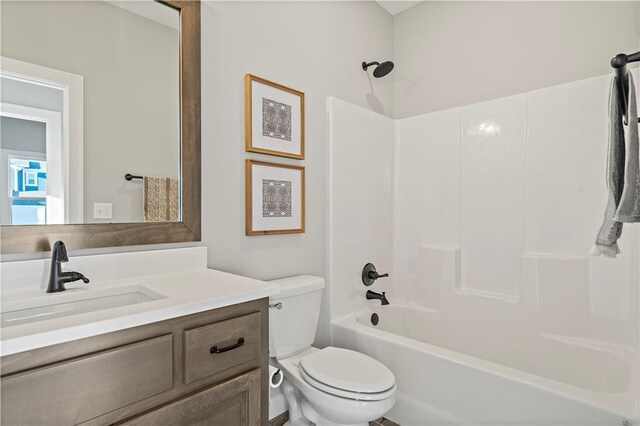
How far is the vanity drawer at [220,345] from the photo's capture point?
1.01m

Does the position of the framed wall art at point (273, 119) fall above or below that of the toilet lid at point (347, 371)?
above

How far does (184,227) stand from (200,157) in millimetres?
315

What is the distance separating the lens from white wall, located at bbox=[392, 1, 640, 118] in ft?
6.41

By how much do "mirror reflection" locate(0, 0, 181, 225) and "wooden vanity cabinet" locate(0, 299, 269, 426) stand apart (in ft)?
1.92

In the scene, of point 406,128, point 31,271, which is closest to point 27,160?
point 31,271

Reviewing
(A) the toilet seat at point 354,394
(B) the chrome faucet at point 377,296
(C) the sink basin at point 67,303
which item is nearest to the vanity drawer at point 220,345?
(C) the sink basin at point 67,303

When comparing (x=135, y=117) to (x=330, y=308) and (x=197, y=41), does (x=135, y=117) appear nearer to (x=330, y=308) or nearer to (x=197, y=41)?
(x=197, y=41)

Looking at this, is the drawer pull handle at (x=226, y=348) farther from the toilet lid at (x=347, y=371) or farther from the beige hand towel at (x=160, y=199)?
the beige hand towel at (x=160, y=199)

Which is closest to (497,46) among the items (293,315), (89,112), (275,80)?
(275,80)

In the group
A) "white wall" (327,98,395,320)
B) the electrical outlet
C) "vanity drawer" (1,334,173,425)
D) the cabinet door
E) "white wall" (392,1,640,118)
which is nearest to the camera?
"vanity drawer" (1,334,173,425)

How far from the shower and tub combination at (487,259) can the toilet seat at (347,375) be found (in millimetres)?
263

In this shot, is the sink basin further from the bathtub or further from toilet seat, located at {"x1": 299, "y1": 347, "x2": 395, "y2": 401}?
the bathtub

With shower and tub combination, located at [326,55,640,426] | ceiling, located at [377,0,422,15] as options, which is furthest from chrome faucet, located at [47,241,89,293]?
ceiling, located at [377,0,422,15]

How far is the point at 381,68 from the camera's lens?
2.40 m
